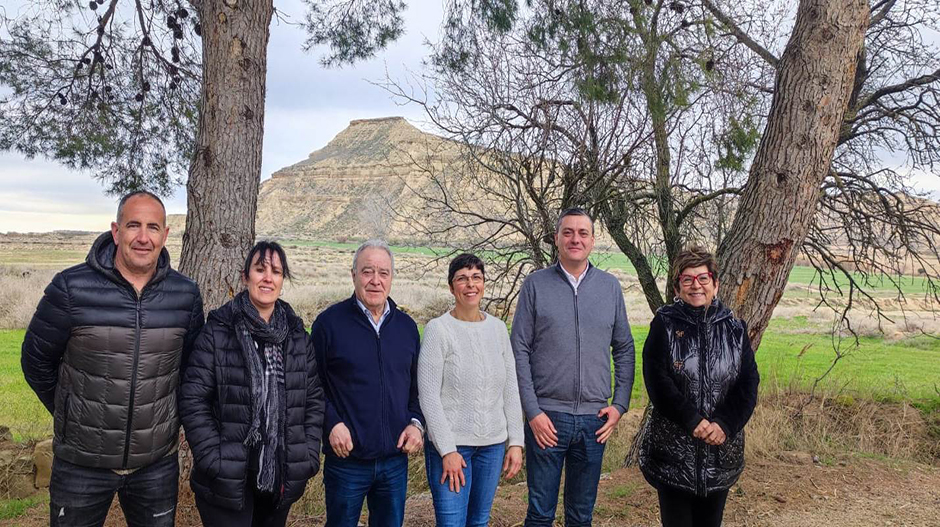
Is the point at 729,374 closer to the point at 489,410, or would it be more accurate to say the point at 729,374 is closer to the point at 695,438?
the point at 695,438

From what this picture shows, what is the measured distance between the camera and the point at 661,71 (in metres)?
5.21

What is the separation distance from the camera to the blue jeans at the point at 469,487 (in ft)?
8.75

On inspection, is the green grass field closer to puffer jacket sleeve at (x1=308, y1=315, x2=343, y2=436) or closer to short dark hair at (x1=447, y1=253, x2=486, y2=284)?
short dark hair at (x1=447, y1=253, x2=486, y2=284)

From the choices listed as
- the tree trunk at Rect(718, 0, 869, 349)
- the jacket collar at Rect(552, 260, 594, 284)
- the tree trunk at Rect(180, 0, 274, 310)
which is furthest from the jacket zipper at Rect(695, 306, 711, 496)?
the tree trunk at Rect(180, 0, 274, 310)

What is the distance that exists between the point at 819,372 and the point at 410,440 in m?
11.4

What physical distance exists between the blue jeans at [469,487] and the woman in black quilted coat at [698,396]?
0.78 meters

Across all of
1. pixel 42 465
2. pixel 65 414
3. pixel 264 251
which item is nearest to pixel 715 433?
pixel 264 251

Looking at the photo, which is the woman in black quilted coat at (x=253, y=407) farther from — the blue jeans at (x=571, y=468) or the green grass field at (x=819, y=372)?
the green grass field at (x=819, y=372)

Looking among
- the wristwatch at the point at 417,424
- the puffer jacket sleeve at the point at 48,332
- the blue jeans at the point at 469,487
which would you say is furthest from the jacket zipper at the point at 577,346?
the puffer jacket sleeve at the point at 48,332

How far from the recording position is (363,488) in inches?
106

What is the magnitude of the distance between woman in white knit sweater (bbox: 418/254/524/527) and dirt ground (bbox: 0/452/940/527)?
1573mm

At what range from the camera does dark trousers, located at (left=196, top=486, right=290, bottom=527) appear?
7.89ft

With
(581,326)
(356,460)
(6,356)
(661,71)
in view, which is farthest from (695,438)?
(6,356)

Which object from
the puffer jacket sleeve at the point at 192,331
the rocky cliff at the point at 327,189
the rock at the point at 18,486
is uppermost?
the rocky cliff at the point at 327,189
